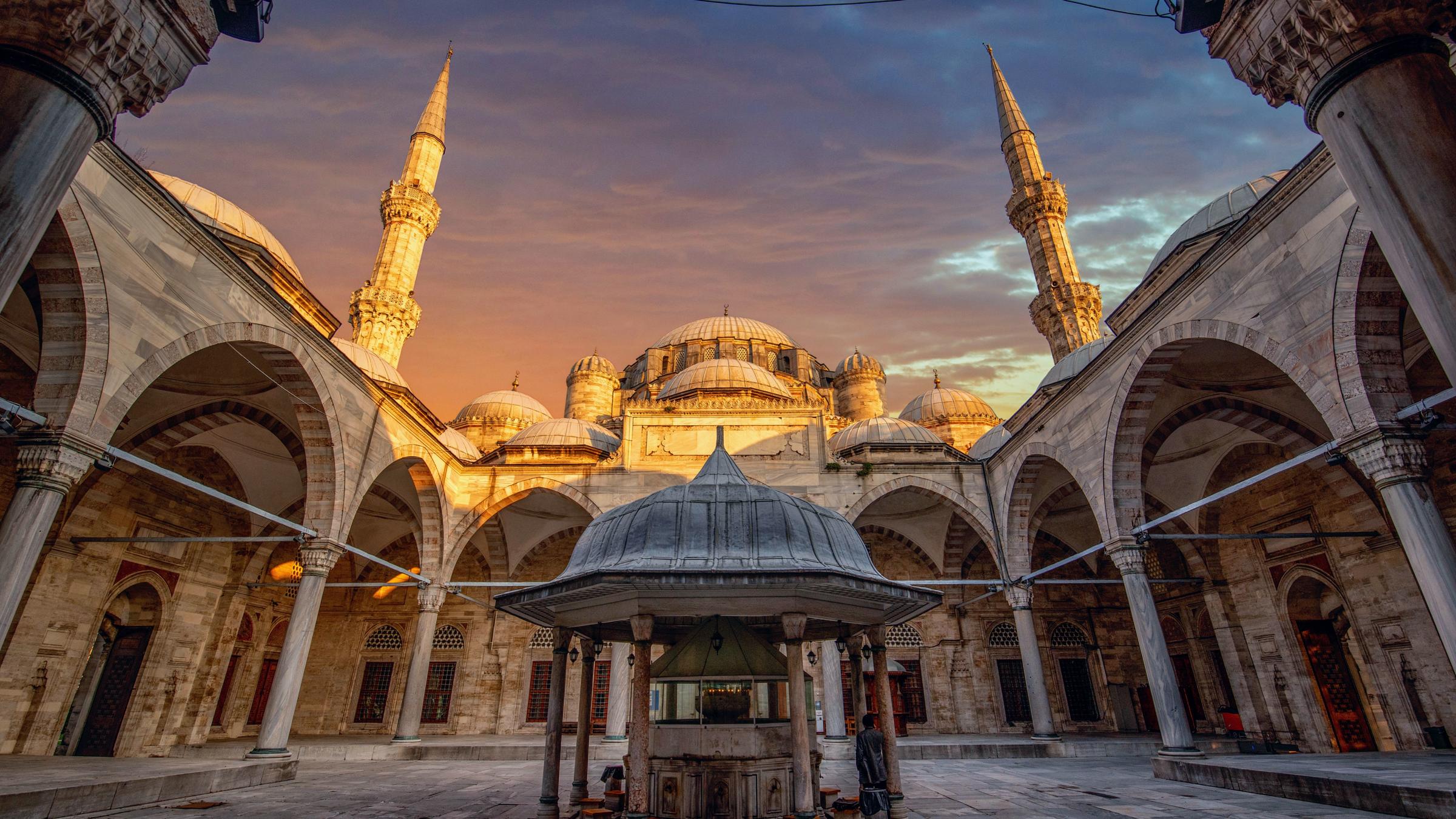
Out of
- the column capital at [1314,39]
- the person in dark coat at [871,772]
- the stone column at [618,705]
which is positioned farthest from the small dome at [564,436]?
the column capital at [1314,39]

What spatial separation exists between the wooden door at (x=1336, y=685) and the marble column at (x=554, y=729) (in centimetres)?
1258

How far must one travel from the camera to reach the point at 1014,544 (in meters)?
12.9

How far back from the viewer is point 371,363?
15328mm

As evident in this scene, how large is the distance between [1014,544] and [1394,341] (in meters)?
7.63

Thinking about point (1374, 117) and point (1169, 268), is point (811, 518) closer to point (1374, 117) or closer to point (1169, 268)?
point (1374, 117)

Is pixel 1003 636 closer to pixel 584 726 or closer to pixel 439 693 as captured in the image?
pixel 584 726

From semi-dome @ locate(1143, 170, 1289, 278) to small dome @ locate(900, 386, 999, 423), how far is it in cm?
1041

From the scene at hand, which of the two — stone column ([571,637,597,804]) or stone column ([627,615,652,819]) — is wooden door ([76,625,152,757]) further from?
stone column ([627,615,652,819])

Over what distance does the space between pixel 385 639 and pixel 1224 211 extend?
20.3 metres

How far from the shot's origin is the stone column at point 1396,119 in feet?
8.09

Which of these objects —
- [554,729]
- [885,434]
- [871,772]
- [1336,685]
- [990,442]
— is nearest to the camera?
[871,772]

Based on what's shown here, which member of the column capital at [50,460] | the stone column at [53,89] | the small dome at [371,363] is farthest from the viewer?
the small dome at [371,363]

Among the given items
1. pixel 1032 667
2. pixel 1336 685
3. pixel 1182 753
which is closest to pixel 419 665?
pixel 1032 667

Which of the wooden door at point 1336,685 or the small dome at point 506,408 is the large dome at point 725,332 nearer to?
the small dome at point 506,408
